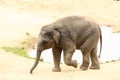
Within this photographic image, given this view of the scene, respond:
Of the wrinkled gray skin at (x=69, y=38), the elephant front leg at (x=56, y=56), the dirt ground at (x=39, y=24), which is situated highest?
the wrinkled gray skin at (x=69, y=38)

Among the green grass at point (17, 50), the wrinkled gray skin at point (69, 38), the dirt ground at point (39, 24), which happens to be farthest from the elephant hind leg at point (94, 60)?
the green grass at point (17, 50)

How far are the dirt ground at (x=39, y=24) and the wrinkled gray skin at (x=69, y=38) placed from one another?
1.05 ft

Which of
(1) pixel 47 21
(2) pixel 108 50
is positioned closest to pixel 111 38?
(2) pixel 108 50

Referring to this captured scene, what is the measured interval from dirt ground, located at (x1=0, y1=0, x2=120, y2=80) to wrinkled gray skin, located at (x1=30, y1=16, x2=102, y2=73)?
0.32 metres

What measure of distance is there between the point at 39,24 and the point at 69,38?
11707mm

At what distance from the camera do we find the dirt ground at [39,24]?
480 inches

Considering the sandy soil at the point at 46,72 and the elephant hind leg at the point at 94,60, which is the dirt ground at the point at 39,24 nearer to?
the sandy soil at the point at 46,72

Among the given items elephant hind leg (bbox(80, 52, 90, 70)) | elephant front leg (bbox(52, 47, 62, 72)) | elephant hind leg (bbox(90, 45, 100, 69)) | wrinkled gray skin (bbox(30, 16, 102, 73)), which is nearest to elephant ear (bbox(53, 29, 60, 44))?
wrinkled gray skin (bbox(30, 16, 102, 73))

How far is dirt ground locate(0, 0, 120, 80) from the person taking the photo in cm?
1218

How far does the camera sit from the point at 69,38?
12484 millimetres

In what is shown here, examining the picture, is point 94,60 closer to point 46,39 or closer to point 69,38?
point 69,38

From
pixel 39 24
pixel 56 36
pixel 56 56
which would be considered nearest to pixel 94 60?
pixel 56 56

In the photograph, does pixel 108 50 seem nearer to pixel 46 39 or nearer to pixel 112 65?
pixel 112 65

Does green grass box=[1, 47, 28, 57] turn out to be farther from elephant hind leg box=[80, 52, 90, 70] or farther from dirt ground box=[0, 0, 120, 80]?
elephant hind leg box=[80, 52, 90, 70]
